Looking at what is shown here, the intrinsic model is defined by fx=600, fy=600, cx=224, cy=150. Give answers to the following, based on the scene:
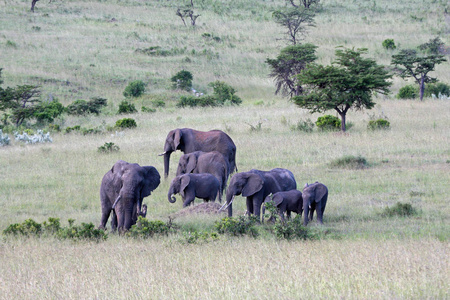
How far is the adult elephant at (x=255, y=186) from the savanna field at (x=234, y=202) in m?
0.65

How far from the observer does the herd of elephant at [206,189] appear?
35.6ft

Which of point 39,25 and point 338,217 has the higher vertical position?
point 39,25

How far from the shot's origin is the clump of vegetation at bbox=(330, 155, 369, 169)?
1764 cm

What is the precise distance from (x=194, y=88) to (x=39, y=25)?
25.9m

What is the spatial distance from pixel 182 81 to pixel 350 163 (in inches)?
1089

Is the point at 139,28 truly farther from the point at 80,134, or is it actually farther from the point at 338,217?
the point at 338,217

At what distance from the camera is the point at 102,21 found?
68.1m

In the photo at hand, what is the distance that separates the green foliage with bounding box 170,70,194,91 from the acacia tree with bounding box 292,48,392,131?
1844 cm

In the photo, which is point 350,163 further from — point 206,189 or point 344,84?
point 344,84

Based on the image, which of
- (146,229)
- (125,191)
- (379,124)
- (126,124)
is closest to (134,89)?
(126,124)

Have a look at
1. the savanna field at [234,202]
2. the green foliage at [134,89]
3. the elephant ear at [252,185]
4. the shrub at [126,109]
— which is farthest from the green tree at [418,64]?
the elephant ear at [252,185]

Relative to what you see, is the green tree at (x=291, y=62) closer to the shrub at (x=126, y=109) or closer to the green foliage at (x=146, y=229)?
the shrub at (x=126, y=109)

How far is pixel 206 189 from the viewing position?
13438 mm

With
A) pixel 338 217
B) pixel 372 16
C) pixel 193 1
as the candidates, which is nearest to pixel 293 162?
pixel 338 217
